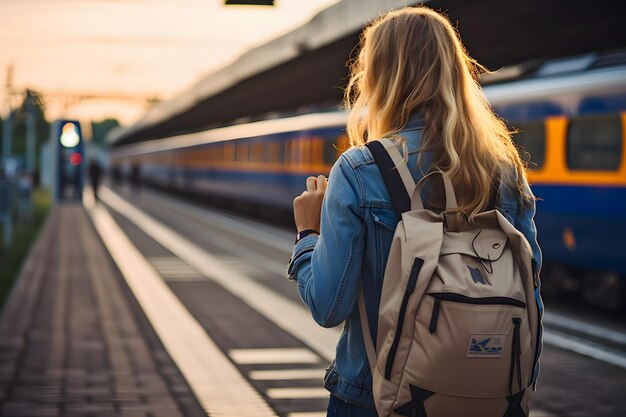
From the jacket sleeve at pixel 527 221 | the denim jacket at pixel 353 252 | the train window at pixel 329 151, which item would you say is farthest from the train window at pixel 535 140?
the denim jacket at pixel 353 252

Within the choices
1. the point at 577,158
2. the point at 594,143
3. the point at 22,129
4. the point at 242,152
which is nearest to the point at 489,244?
the point at 594,143

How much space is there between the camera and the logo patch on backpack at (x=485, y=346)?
8.30ft

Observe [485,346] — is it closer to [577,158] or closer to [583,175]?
[583,175]

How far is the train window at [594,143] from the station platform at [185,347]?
1.70 m

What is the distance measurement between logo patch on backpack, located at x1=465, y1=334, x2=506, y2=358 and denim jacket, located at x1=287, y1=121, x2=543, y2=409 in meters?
0.22

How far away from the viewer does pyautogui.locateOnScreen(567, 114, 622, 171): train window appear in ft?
41.3

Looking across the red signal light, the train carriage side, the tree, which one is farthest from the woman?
the tree

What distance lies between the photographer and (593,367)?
9172 mm

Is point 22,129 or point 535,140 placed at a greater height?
point 22,129

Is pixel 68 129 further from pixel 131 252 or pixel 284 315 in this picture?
pixel 284 315

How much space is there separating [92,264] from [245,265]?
2.29 metres

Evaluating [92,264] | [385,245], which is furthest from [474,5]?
[385,245]

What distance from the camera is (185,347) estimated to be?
9.71 m

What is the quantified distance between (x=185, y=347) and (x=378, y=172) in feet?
23.7
